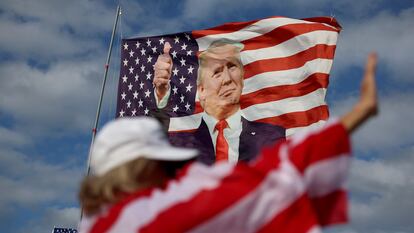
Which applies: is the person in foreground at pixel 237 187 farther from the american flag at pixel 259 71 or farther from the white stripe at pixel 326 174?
the american flag at pixel 259 71

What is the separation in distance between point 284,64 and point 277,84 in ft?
1.68

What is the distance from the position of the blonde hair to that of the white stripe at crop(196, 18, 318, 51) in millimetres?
12084

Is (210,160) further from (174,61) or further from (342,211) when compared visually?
(342,211)

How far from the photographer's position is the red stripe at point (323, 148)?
7.61ft

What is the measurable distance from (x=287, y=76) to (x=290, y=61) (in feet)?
1.33

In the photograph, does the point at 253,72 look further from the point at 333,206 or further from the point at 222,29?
the point at 333,206

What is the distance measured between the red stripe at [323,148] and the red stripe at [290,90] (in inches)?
439

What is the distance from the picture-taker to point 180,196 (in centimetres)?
234

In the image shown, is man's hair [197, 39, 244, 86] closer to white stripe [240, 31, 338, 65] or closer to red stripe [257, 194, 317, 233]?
white stripe [240, 31, 338, 65]

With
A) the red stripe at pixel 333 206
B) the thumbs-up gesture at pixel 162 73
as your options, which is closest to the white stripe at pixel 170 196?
the red stripe at pixel 333 206

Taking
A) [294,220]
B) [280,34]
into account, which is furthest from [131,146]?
[280,34]

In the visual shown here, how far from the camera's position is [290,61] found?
13.8 metres

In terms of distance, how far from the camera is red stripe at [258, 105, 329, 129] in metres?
13.2

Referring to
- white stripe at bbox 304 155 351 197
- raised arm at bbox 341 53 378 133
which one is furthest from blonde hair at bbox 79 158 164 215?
raised arm at bbox 341 53 378 133
